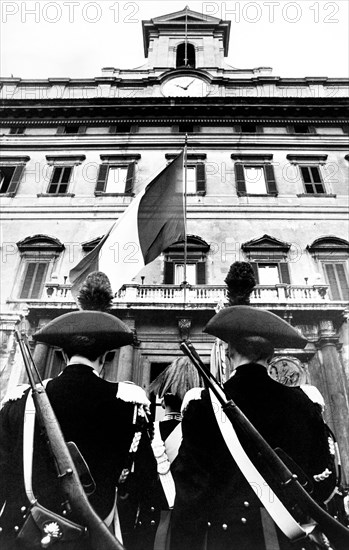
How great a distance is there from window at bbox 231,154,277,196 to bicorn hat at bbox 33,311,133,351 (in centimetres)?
1251

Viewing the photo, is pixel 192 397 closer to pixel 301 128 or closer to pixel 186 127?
pixel 186 127

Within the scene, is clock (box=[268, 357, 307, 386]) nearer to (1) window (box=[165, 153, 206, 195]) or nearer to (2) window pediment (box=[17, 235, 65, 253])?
(1) window (box=[165, 153, 206, 195])

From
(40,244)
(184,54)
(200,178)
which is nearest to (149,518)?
(40,244)

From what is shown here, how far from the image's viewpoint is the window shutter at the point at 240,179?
14661 mm

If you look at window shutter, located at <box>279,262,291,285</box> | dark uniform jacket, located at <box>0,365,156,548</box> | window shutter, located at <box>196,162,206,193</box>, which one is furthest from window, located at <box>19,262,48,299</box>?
dark uniform jacket, located at <box>0,365,156,548</box>

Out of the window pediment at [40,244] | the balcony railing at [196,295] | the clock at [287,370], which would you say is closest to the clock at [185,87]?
the window pediment at [40,244]

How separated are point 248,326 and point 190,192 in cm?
1246

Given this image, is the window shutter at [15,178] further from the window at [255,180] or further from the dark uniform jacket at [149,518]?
the dark uniform jacket at [149,518]

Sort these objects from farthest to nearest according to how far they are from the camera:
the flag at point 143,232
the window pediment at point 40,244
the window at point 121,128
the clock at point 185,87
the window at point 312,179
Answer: the clock at point 185,87
the window at point 121,128
the window at point 312,179
the window pediment at point 40,244
the flag at point 143,232

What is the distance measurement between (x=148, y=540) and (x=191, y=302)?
881 centimetres

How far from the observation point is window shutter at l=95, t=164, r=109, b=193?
15.0m

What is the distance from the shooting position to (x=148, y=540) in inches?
95.9

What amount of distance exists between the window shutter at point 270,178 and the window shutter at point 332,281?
3565 mm

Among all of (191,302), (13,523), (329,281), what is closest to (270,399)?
(13,523)
